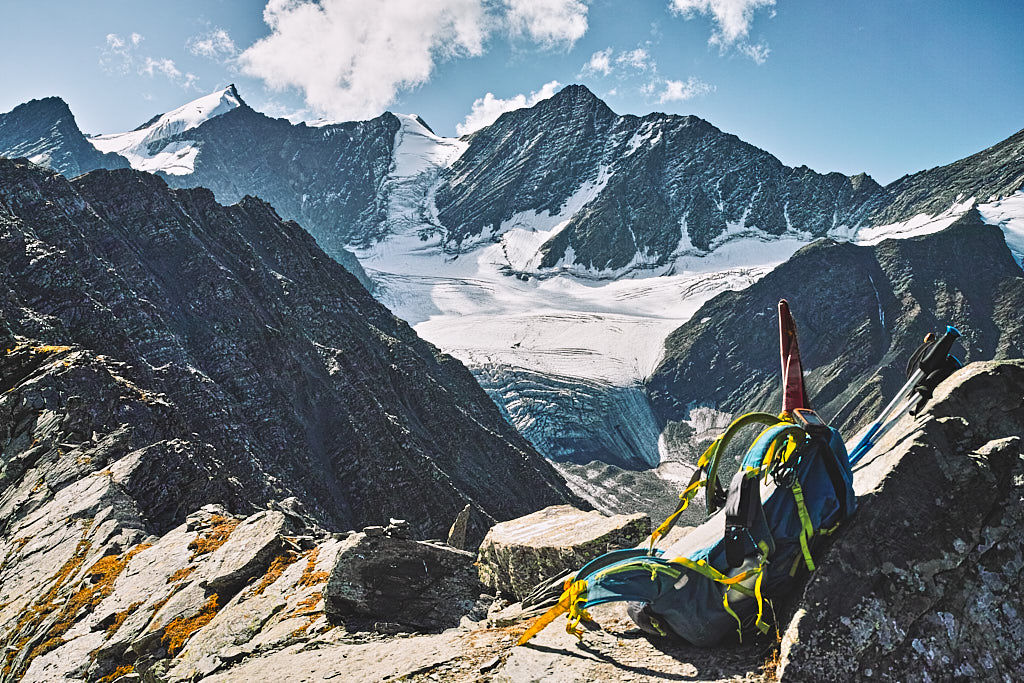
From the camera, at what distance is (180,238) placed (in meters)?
38.5

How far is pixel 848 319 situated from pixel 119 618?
654 ft

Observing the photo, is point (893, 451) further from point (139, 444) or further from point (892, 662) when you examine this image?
point (139, 444)

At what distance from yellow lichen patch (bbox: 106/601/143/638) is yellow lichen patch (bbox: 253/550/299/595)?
1.65m

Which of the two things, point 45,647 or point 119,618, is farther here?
point 119,618

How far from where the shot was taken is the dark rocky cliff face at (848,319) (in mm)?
158500

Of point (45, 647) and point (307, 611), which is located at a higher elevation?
point (307, 611)

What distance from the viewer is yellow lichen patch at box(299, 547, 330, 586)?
23.0 ft

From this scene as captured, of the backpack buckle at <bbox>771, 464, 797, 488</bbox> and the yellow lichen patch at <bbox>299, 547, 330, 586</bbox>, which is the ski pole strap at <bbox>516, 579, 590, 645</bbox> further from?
the yellow lichen patch at <bbox>299, 547, 330, 586</bbox>

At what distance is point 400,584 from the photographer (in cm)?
685

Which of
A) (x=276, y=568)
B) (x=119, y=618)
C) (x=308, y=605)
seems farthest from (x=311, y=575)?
(x=119, y=618)

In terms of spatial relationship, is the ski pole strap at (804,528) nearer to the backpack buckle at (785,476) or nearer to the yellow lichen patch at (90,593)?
the backpack buckle at (785,476)

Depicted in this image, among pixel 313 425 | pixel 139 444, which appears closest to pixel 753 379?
pixel 313 425

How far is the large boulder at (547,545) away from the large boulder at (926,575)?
2980 mm

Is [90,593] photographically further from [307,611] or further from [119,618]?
[307,611]
